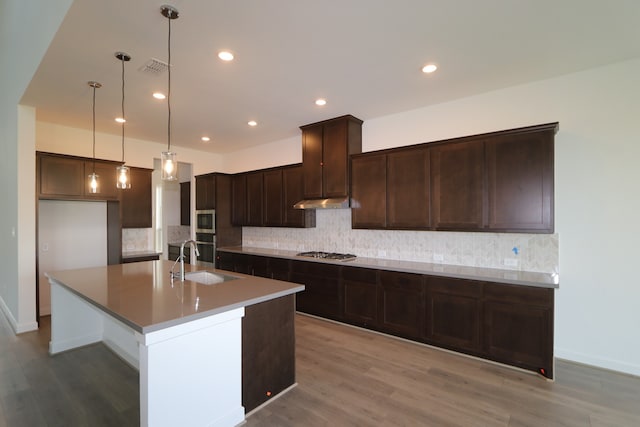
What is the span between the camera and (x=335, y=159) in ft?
14.3

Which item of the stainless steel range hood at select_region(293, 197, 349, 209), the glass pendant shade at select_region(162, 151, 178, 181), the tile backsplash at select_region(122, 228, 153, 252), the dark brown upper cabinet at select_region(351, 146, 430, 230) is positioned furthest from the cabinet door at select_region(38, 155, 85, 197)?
the dark brown upper cabinet at select_region(351, 146, 430, 230)

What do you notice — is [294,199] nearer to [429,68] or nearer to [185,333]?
A: [429,68]

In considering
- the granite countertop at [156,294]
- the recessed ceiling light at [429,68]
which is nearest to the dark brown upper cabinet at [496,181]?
the recessed ceiling light at [429,68]

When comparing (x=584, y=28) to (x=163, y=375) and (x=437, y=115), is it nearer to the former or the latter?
(x=437, y=115)

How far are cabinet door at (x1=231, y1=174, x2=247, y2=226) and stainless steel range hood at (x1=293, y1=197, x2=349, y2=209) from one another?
1.53 metres

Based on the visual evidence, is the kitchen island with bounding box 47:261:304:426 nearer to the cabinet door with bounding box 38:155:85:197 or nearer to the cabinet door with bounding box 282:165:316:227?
the cabinet door with bounding box 38:155:85:197

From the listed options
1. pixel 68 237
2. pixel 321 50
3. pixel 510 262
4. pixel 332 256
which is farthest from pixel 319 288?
pixel 68 237

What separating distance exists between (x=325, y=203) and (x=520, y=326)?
263cm

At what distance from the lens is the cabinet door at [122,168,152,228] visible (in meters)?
5.12

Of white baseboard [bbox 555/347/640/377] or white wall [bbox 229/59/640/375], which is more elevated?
white wall [bbox 229/59/640/375]

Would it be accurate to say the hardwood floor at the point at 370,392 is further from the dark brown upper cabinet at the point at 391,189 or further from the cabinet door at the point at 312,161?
the cabinet door at the point at 312,161

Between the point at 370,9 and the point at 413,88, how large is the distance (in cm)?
146

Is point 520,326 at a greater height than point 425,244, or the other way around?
point 425,244

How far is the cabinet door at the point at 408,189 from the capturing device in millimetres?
3615
